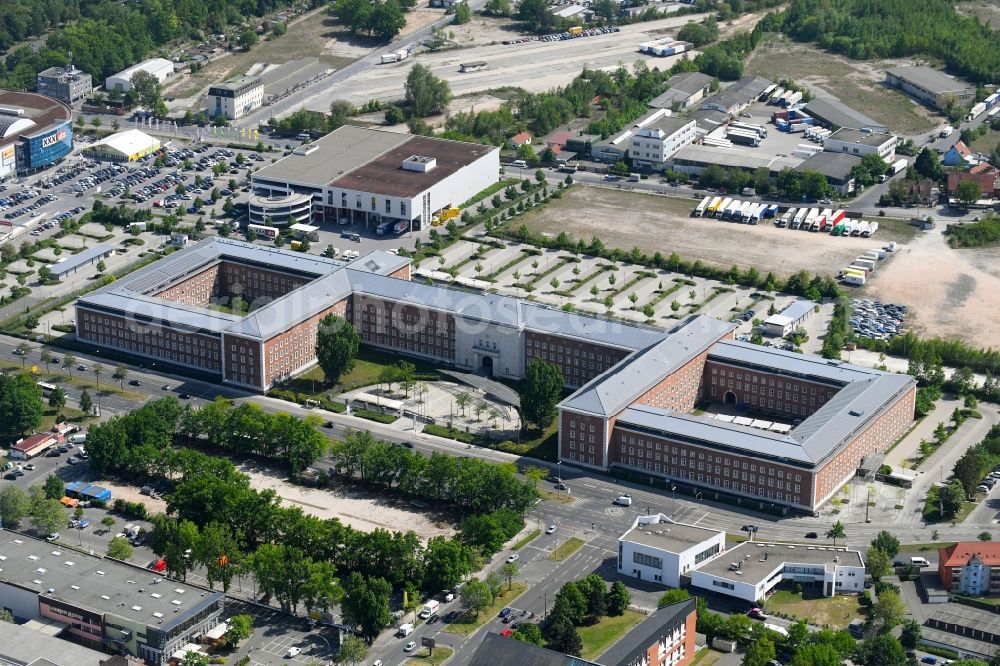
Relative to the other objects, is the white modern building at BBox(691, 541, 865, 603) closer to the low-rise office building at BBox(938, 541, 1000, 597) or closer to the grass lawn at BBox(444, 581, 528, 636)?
the low-rise office building at BBox(938, 541, 1000, 597)

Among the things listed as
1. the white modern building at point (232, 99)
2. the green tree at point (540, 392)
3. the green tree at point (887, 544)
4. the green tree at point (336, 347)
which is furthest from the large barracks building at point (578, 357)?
the white modern building at point (232, 99)

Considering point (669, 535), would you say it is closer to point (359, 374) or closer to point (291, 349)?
point (359, 374)

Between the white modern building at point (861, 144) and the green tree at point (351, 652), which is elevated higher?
the white modern building at point (861, 144)

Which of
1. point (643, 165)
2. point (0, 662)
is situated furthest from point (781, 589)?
point (643, 165)

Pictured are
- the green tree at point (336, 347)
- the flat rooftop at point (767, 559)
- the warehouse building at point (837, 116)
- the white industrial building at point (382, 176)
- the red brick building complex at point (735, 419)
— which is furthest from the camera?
the warehouse building at point (837, 116)

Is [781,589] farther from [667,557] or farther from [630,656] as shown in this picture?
[630,656]

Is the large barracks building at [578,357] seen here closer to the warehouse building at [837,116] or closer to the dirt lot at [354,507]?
the dirt lot at [354,507]
